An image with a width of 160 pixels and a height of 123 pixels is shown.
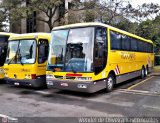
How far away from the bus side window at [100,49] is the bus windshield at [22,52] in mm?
3206

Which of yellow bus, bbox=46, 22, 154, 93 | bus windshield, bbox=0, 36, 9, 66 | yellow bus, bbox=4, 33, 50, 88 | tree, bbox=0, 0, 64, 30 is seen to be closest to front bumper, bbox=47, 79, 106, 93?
yellow bus, bbox=46, 22, 154, 93

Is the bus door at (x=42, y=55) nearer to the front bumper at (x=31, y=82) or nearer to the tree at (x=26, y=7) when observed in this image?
the front bumper at (x=31, y=82)

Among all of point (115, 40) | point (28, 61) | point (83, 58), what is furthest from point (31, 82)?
point (115, 40)

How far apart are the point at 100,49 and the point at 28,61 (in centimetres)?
352

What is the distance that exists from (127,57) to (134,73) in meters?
1.79

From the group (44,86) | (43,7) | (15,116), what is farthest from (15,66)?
(43,7)

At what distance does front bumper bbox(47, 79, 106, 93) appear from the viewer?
933cm

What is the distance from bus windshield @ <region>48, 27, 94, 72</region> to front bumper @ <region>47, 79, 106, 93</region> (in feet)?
1.60

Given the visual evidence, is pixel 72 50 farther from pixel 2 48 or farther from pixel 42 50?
pixel 2 48

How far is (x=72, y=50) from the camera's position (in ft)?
32.2

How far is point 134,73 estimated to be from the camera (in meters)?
14.7

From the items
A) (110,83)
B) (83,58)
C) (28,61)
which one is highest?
(83,58)

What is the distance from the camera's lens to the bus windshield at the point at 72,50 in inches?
371

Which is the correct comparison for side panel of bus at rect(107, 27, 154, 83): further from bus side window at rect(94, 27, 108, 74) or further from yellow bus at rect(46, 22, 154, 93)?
bus side window at rect(94, 27, 108, 74)
